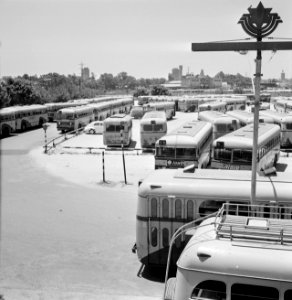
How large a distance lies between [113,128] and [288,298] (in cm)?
2622

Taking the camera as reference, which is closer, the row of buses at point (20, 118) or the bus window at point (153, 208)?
the bus window at point (153, 208)

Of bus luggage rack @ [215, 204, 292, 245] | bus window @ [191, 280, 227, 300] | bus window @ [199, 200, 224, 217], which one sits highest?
bus luggage rack @ [215, 204, 292, 245]

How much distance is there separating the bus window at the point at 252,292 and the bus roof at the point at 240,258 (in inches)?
6.8

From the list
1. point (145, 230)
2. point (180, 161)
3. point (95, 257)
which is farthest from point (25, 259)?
point (180, 161)

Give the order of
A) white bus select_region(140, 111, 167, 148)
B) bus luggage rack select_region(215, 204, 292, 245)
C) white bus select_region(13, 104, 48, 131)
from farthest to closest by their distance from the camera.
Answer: white bus select_region(13, 104, 48, 131)
white bus select_region(140, 111, 167, 148)
bus luggage rack select_region(215, 204, 292, 245)

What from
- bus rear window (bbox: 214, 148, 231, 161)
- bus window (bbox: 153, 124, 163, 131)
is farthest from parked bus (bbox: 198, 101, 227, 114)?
bus rear window (bbox: 214, 148, 231, 161)

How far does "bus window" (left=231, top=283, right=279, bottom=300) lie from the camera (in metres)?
5.72

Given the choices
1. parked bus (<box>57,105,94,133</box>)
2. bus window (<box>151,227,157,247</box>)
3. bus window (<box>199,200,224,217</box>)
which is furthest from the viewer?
parked bus (<box>57,105,94,133</box>)

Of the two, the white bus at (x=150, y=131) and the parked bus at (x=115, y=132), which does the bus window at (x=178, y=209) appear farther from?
the parked bus at (x=115, y=132)

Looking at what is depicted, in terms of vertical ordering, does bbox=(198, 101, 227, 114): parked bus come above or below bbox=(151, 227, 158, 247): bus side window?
above

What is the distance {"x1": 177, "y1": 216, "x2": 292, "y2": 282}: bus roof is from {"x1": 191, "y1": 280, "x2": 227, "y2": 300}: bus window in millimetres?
198

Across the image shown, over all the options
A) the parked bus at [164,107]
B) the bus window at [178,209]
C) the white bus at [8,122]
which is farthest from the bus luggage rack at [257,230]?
the parked bus at [164,107]

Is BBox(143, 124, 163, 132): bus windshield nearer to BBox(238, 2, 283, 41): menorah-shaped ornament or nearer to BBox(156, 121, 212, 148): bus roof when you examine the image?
BBox(156, 121, 212, 148): bus roof

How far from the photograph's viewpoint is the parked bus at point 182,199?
9.65 m
